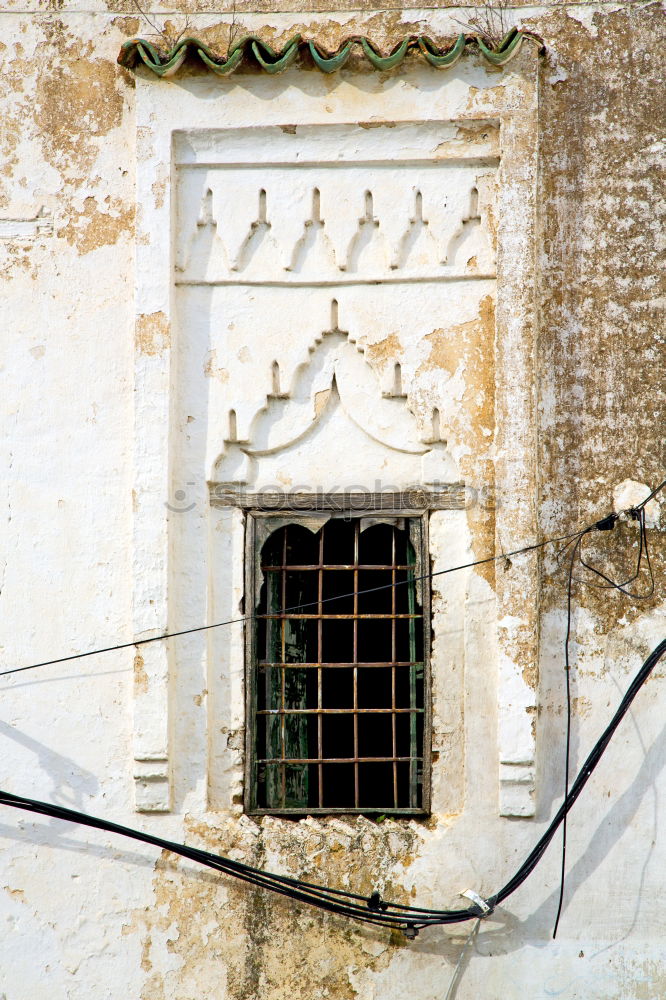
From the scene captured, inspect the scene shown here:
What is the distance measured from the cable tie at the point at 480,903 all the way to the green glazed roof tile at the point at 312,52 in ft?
12.9

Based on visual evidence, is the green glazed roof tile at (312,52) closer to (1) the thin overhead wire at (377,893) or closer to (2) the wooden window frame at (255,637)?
(2) the wooden window frame at (255,637)

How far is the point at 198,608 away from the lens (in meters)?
5.22

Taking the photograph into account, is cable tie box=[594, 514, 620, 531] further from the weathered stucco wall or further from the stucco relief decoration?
A: the stucco relief decoration

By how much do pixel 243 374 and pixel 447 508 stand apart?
1.21m

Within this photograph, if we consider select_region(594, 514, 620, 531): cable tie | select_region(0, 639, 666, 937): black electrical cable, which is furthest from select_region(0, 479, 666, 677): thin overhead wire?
select_region(0, 639, 666, 937): black electrical cable

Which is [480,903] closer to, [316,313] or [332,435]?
[332,435]

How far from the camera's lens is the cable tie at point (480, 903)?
485cm

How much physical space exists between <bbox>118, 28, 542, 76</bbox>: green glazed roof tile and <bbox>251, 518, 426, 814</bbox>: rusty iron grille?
88.2 inches

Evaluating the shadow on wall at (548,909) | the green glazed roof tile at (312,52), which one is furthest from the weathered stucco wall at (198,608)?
the green glazed roof tile at (312,52)

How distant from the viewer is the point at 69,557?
5.23 metres

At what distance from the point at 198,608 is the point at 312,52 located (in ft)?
9.05

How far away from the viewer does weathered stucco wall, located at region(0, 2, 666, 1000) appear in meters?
4.97

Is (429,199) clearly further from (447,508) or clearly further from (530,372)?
(447,508)

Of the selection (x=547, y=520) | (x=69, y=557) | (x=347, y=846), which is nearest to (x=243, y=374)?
(x=69, y=557)
